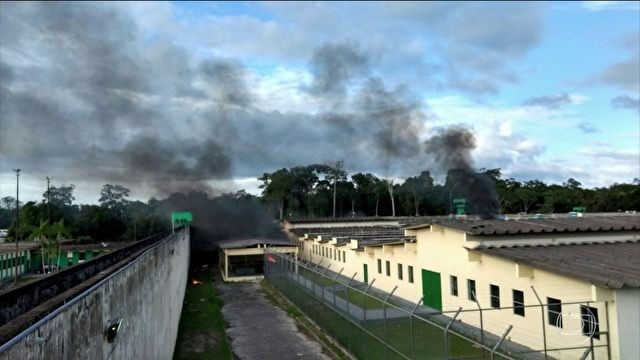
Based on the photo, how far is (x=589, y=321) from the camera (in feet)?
45.5

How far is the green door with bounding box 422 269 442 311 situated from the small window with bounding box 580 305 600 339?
9.08 m

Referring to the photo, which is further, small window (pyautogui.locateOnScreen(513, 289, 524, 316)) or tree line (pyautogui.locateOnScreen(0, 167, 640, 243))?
tree line (pyautogui.locateOnScreen(0, 167, 640, 243))

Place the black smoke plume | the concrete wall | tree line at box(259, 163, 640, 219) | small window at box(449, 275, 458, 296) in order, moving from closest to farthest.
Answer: the concrete wall < small window at box(449, 275, 458, 296) < the black smoke plume < tree line at box(259, 163, 640, 219)

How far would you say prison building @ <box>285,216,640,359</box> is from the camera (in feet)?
44.6

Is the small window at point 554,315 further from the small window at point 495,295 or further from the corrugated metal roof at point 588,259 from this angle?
the small window at point 495,295

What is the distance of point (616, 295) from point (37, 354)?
1406 centimetres

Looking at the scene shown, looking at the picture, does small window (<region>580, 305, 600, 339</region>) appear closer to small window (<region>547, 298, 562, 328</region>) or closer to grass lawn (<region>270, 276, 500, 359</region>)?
small window (<region>547, 298, 562, 328</region>)

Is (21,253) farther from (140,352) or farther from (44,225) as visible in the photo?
(140,352)

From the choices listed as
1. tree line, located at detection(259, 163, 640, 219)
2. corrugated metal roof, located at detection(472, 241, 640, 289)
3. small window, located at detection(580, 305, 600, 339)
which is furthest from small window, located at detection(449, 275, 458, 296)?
tree line, located at detection(259, 163, 640, 219)

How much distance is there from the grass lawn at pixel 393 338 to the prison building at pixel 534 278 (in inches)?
46.4

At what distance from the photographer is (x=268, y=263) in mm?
37875

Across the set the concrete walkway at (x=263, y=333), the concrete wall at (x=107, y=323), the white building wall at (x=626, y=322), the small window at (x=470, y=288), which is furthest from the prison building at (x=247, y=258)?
the concrete wall at (x=107, y=323)

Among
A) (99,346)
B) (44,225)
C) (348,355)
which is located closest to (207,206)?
(44,225)

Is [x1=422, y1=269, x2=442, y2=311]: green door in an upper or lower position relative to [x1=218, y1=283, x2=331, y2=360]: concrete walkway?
upper
